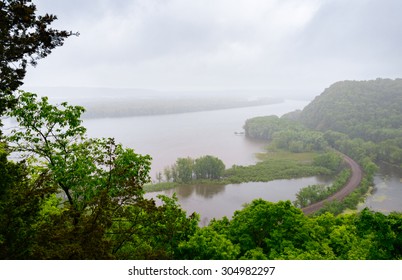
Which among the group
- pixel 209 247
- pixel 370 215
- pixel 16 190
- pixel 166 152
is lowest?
pixel 166 152

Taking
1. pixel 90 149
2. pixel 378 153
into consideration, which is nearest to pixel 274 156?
pixel 378 153

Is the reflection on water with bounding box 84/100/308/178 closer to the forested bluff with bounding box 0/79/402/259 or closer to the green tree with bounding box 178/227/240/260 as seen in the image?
the forested bluff with bounding box 0/79/402/259

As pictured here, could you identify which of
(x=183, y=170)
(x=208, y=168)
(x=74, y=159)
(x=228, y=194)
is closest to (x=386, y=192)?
(x=228, y=194)

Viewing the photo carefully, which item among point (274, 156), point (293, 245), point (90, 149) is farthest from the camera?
point (274, 156)

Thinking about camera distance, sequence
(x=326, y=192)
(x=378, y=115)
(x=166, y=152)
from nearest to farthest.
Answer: (x=326, y=192)
(x=166, y=152)
(x=378, y=115)

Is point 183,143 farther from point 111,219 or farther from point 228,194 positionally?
point 111,219
